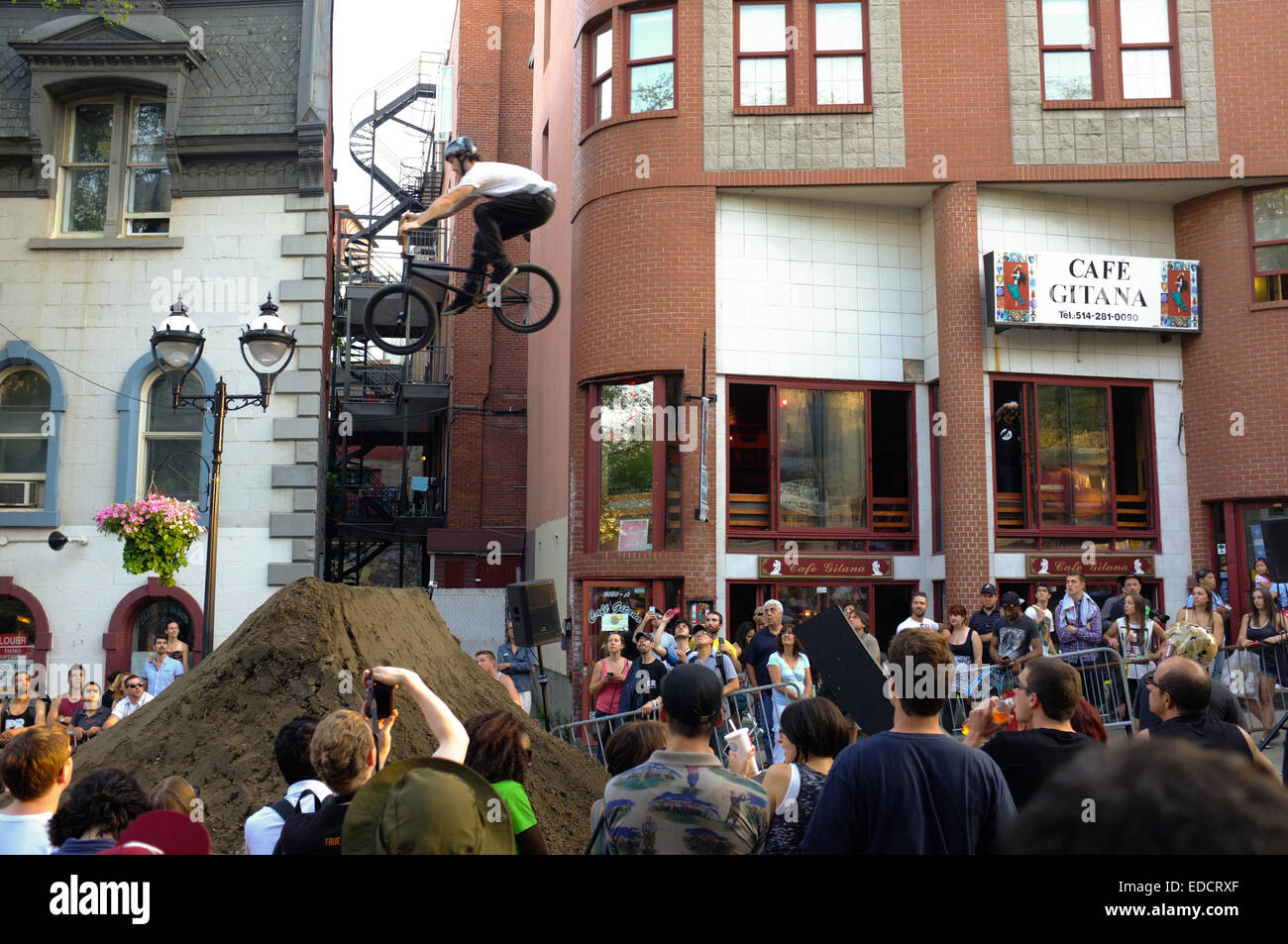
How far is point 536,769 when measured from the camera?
8703 mm

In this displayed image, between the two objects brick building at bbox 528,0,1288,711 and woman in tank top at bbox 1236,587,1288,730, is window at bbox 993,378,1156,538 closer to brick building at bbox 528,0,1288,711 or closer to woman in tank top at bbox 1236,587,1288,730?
brick building at bbox 528,0,1288,711

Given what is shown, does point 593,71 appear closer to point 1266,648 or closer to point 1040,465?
point 1040,465

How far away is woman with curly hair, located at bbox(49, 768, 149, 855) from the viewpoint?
12.0ft

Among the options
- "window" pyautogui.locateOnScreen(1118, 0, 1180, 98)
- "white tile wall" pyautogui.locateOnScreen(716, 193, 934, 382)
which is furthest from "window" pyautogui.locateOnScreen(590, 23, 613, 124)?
"window" pyautogui.locateOnScreen(1118, 0, 1180, 98)

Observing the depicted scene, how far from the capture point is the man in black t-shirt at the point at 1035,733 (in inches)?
179

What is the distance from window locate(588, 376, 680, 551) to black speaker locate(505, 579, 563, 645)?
15.5 feet

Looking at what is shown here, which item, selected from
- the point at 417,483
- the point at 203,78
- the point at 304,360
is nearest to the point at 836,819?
the point at 304,360

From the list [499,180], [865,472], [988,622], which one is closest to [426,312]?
[499,180]

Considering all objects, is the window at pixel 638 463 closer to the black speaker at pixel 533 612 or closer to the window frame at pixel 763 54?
the black speaker at pixel 533 612

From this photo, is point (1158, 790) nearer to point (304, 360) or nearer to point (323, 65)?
point (304, 360)

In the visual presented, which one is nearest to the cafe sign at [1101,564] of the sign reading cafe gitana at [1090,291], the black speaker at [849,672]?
the sign reading cafe gitana at [1090,291]

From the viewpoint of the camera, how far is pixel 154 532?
13.2 meters

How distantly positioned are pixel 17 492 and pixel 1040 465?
17.1 metres

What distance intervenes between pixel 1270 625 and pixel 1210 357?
7.79 m
